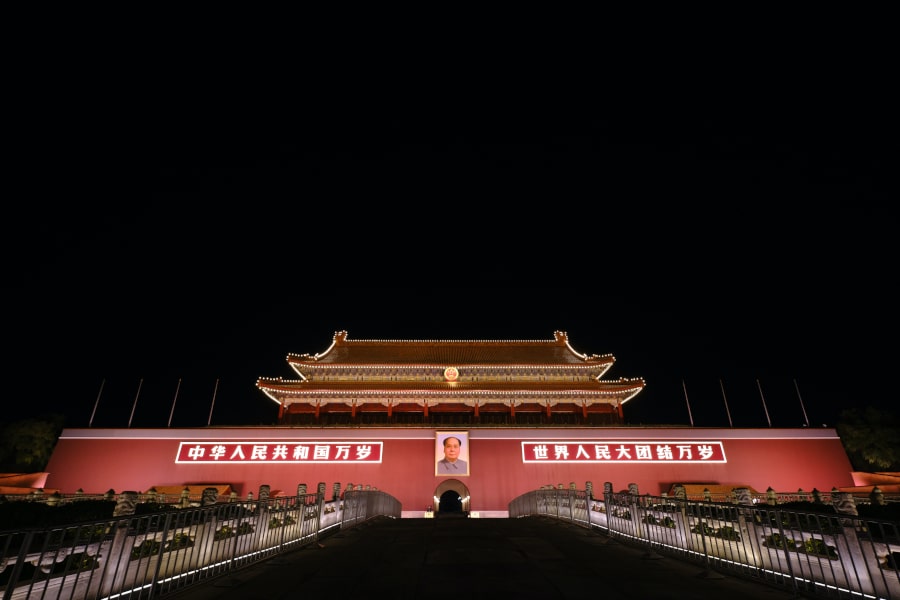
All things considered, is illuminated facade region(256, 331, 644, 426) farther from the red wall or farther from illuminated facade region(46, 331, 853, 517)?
the red wall

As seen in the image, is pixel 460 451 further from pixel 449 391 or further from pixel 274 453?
pixel 274 453

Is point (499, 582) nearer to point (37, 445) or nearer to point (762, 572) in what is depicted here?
point (762, 572)

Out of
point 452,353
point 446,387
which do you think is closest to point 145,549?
point 446,387

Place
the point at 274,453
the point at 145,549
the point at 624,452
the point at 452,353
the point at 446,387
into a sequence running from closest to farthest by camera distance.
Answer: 1. the point at 145,549
2. the point at 274,453
3. the point at 624,452
4. the point at 446,387
5. the point at 452,353

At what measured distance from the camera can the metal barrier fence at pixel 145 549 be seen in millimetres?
4051

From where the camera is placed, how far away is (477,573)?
594 cm

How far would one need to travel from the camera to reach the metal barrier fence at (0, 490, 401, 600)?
4.05 metres

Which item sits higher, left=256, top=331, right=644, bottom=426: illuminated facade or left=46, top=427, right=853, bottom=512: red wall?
left=256, top=331, right=644, bottom=426: illuminated facade

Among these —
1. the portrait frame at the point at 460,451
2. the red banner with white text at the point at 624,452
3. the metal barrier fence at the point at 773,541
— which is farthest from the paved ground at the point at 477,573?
the red banner with white text at the point at 624,452

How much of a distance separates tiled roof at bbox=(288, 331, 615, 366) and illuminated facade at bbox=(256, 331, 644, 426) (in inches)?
4.3

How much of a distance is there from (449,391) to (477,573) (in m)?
18.9

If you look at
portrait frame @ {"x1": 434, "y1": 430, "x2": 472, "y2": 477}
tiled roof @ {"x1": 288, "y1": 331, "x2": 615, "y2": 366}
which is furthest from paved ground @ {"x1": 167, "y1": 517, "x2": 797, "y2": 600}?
tiled roof @ {"x1": 288, "y1": 331, "x2": 615, "y2": 366}

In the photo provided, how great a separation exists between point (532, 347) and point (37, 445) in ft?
97.8

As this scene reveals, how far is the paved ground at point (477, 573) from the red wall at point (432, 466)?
1093 centimetres
